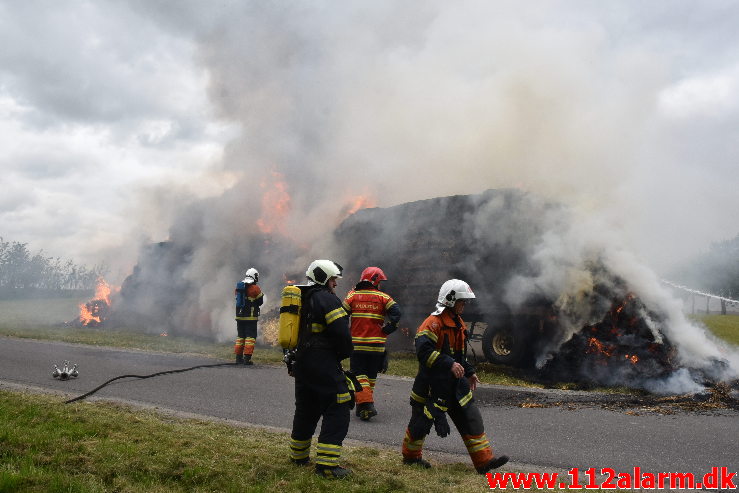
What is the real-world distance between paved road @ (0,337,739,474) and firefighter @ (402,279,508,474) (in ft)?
1.80

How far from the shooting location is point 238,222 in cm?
2098

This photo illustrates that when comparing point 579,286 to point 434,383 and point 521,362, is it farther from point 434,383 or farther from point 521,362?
point 434,383

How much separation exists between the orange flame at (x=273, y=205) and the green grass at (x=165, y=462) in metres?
15.0

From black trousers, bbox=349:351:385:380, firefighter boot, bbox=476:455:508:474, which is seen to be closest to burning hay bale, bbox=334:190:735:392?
black trousers, bbox=349:351:385:380

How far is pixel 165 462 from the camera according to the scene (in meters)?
4.20

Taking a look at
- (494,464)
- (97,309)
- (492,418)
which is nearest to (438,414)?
(494,464)

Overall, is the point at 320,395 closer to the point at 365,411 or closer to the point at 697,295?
the point at 365,411

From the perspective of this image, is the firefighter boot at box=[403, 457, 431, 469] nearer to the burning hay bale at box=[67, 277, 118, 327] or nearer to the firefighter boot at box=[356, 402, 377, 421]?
the firefighter boot at box=[356, 402, 377, 421]

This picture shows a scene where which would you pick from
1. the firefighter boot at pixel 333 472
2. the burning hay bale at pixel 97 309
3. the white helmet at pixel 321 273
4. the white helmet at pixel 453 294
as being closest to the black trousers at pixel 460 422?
the firefighter boot at pixel 333 472

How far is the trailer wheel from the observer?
11.8 m

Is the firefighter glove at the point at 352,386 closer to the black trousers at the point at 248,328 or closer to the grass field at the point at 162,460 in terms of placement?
the grass field at the point at 162,460

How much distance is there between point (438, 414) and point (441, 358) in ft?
1.47

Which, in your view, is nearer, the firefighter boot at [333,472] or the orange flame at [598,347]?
the firefighter boot at [333,472]

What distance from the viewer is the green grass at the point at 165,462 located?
380 cm
